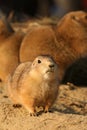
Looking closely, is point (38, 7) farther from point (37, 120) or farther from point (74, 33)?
point (37, 120)

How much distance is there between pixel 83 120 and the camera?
598 centimetres

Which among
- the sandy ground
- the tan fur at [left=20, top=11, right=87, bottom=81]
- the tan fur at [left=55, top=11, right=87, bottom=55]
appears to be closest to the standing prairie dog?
the sandy ground

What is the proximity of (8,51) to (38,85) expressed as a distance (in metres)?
3.09

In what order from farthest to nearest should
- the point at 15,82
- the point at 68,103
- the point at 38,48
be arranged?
the point at 38,48 → the point at 68,103 → the point at 15,82

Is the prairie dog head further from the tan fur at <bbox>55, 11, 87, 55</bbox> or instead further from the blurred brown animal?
the blurred brown animal

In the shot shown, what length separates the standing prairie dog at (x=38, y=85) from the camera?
231 inches

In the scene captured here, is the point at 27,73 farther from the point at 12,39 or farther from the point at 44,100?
the point at 12,39

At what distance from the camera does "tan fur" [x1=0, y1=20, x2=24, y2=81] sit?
902 cm

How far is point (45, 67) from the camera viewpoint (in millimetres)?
5832

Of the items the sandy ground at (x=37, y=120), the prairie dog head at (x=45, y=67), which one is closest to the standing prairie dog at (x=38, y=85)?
the prairie dog head at (x=45, y=67)

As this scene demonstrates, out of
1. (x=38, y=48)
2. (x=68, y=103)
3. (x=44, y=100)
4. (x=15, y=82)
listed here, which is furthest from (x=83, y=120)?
(x=38, y=48)

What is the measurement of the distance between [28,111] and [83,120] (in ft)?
2.22

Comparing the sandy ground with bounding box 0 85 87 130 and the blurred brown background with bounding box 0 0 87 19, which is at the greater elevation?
the sandy ground with bounding box 0 85 87 130

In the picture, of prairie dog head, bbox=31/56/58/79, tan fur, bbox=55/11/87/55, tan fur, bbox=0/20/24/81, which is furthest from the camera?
tan fur, bbox=0/20/24/81
